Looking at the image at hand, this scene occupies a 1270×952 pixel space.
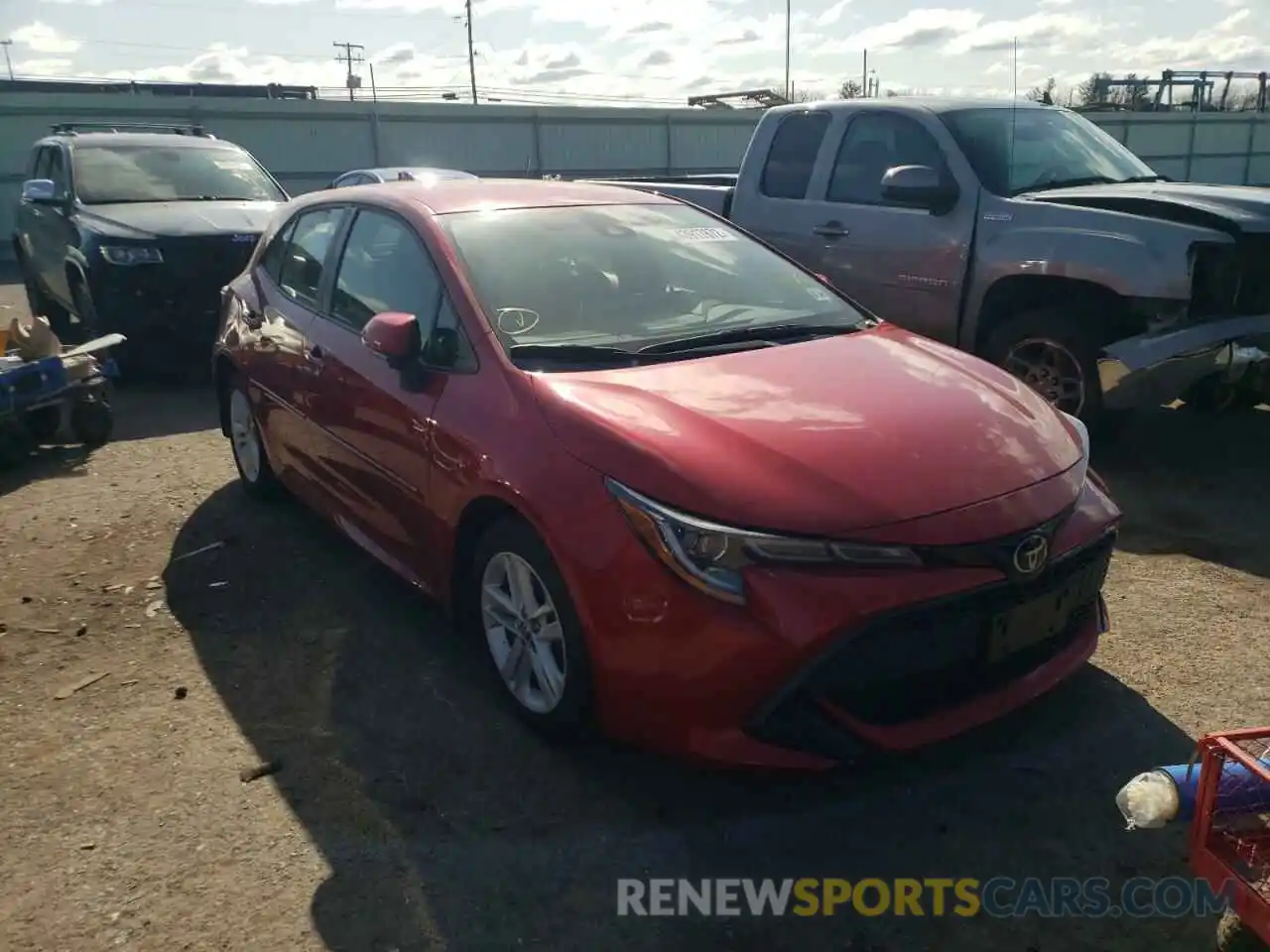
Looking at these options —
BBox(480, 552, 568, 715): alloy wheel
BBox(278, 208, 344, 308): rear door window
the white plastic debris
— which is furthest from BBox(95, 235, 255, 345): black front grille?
the white plastic debris

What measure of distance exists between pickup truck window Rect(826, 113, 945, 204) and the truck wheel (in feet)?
3.74

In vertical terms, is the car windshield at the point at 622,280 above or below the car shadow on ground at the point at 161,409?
above

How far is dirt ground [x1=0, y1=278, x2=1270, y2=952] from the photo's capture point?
2.54m

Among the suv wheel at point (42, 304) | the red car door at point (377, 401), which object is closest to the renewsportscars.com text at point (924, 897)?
the red car door at point (377, 401)

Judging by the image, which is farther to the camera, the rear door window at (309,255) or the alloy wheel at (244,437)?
the alloy wheel at (244,437)

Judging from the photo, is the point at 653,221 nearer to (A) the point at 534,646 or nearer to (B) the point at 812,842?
(A) the point at 534,646

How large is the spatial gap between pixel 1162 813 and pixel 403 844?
1832mm

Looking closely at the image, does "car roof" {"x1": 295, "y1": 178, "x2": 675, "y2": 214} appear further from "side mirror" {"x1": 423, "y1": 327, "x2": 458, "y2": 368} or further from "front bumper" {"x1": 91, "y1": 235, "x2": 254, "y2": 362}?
"front bumper" {"x1": 91, "y1": 235, "x2": 254, "y2": 362}

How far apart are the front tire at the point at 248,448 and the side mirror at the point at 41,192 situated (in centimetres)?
444

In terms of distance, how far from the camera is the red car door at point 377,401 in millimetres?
3609

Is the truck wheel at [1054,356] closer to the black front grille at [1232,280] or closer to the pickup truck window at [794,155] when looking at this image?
the black front grille at [1232,280]

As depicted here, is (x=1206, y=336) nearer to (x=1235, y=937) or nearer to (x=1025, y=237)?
(x=1025, y=237)

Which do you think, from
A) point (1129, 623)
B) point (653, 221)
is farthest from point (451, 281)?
point (1129, 623)

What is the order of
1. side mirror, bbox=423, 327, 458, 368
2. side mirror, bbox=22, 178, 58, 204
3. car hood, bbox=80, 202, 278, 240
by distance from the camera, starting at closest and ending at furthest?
side mirror, bbox=423, 327, 458, 368 < car hood, bbox=80, 202, 278, 240 < side mirror, bbox=22, 178, 58, 204
